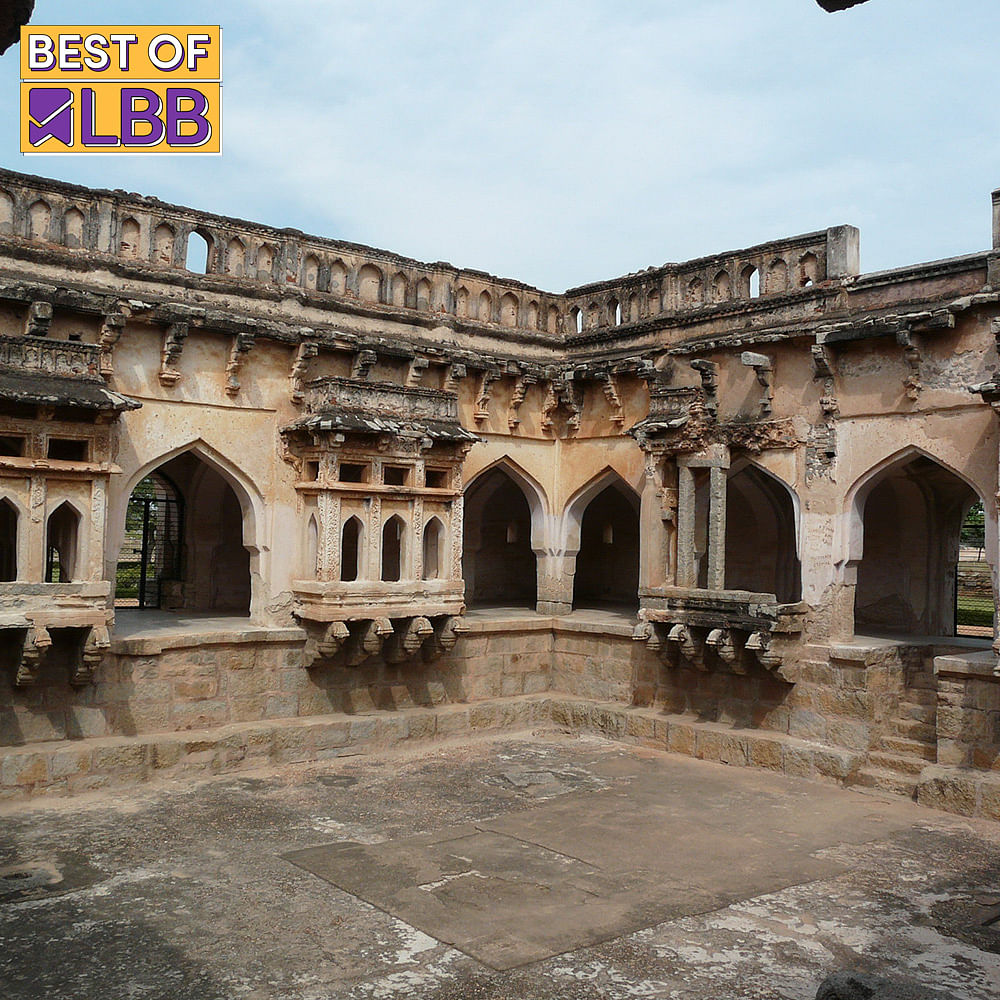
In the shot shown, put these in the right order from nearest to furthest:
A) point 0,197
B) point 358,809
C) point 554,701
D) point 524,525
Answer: point 358,809 < point 0,197 < point 554,701 < point 524,525

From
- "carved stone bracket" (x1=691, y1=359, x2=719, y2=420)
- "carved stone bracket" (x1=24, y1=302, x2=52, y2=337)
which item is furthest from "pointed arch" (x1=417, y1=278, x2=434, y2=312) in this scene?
"carved stone bracket" (x1=24, y1=302, x2=52, y2=337)

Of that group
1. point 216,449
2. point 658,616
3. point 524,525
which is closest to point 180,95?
point 216,449

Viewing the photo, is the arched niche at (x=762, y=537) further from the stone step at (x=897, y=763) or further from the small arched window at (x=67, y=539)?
the small arched window at (x=67, y=539)

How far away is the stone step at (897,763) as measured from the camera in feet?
30.2

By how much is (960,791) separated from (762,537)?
5522mm

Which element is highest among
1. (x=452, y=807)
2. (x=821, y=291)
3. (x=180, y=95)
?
(x=180, y=95)

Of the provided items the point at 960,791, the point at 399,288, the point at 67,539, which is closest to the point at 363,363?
the point at 399,288

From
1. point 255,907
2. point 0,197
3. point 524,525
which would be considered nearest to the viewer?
point 255,907

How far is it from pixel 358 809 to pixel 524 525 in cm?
831

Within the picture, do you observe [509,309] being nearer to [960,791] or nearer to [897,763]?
[897,763]

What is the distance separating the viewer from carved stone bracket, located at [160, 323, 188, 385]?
31.4ft

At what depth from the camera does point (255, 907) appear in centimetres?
615

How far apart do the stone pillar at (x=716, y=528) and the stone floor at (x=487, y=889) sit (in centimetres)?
214

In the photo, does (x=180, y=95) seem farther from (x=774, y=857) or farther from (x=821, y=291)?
(x=774, y=857)
